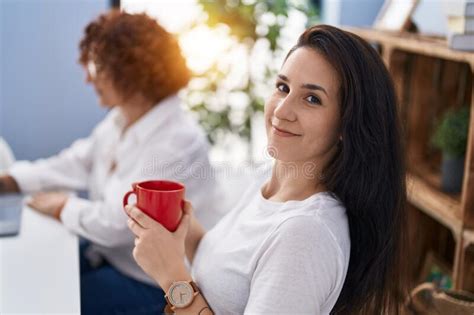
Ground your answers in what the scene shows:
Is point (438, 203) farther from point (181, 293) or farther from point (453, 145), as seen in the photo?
point (181, 293)

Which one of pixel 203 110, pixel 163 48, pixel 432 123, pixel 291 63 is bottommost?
pixel 203 110

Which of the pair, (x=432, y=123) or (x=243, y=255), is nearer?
(x=243, y=255)

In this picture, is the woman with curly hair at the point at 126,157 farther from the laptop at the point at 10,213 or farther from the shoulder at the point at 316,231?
the shoulder at the point at 316,231

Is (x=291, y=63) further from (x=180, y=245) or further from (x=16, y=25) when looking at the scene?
(x=16, y=25)

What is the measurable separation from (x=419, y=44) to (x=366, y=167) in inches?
31.4

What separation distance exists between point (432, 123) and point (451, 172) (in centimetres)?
31

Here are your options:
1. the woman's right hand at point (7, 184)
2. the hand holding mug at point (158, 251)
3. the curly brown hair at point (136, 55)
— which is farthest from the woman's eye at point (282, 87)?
the woman's right hand at point (7, 184)

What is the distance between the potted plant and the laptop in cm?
124

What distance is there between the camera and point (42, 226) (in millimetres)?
1591

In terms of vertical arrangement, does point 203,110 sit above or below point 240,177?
above

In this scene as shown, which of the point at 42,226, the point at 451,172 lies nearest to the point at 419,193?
Answer: the point at 451,172

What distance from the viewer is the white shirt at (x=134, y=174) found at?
159 centimetres

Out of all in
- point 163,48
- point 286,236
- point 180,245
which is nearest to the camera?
point 286,236

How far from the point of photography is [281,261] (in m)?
0.95
